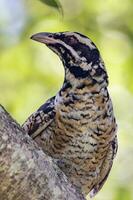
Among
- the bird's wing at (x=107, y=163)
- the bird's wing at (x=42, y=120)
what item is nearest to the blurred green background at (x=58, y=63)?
the bird's wing at (x=107, y=163)

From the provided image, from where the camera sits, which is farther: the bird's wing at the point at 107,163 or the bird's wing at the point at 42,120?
the bird's wing at the point at 107,163

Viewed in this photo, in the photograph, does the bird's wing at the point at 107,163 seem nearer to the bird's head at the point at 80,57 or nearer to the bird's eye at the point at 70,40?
the bird's head at the point at 80,57

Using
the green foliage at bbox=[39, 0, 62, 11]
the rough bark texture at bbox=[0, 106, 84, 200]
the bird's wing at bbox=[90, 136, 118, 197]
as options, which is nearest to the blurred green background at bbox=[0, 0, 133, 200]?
the bird's wing at bbox=[90, 136, 118, 197]

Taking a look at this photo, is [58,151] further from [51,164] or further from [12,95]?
[12,95]

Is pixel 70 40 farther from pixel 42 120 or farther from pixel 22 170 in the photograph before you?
pixel 22 170

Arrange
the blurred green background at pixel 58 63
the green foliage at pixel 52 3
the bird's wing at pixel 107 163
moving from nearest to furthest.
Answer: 1. the green foliage at pixel 52 3
2. the bird's wing at pixel 107 163
3. the blurred green background at pixel 58 63

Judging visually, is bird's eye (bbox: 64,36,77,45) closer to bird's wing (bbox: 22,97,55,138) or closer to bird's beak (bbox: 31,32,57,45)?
bird's beak (bbox: 31,32,57,45)

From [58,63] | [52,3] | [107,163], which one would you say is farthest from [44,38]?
[58,63]
